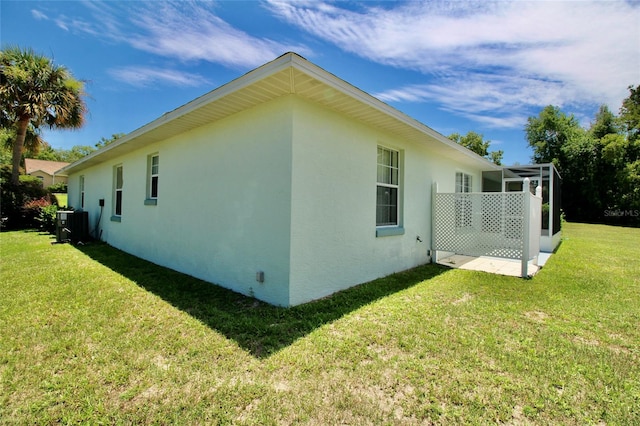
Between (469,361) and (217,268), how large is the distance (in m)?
4.06

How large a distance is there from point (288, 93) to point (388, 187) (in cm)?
305

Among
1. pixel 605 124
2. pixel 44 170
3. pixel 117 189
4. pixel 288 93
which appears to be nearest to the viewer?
pixel 288 93

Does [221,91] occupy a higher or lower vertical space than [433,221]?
higher

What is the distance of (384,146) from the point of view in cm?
594

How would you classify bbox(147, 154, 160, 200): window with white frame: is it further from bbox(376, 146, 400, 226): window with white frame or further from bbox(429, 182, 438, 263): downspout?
bbox(429, 182, 438, 263): downspout

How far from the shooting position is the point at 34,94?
41.4 feet

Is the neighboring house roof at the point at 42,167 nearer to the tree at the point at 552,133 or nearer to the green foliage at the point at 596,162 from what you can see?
the tree at the point at 552,133

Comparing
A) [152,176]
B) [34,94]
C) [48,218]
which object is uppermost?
[34,94]

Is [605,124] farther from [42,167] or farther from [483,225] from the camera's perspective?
[42,167]

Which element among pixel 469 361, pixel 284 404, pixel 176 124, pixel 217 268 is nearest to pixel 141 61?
pixel 176 124

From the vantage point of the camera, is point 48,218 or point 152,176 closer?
point 152,176

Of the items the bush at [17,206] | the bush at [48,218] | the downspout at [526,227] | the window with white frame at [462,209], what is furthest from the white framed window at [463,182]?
the bush at [17,206]

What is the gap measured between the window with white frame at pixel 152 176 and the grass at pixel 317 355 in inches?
113

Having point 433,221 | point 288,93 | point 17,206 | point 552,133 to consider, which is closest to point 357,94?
point 288,93
